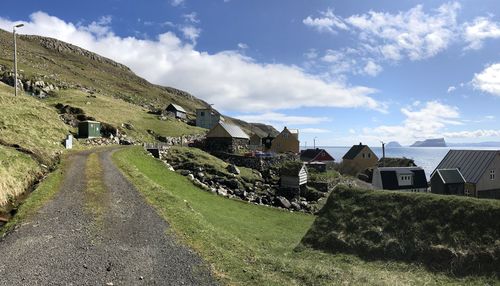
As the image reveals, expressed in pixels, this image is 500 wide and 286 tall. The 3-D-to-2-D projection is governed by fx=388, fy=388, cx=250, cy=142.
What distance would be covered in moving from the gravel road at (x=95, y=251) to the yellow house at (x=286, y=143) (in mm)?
80629

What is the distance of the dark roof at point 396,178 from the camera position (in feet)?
212

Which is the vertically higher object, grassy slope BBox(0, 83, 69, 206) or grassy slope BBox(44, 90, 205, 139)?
grassy slope BBox(44, 90, 205, 139)

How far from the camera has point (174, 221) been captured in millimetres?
20641

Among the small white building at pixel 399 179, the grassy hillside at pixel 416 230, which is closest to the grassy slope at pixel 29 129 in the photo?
the grassy hillside at pixel 416 230

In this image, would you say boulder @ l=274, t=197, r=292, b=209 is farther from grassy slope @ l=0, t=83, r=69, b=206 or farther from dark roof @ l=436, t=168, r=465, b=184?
grassy slope @ l=0, t=83, r=69, b=206

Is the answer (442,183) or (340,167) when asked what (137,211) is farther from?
(340,167)

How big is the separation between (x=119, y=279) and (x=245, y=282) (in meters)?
4.34

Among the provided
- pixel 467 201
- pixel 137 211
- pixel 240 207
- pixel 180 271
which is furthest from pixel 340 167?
pixel 180 271

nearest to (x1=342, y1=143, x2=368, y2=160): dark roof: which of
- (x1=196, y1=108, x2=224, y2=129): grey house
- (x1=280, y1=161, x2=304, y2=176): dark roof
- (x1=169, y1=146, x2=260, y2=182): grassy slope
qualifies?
(x1=280, y1=161, x2=304, y2=176): dark roof

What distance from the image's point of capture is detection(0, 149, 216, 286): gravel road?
13.4m

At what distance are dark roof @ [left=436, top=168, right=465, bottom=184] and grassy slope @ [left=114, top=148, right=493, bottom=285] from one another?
105ft

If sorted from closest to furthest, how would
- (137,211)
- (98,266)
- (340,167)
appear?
(98,266), (137,211), (340,167)

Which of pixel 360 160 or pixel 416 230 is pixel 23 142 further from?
pixel 360 160

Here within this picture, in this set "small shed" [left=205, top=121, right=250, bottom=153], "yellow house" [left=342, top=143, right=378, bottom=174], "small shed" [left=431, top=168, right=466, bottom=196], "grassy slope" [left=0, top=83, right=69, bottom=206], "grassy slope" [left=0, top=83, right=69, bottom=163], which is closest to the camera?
"grassy slope" [left=0, top=83, right=69, bottom=206]
